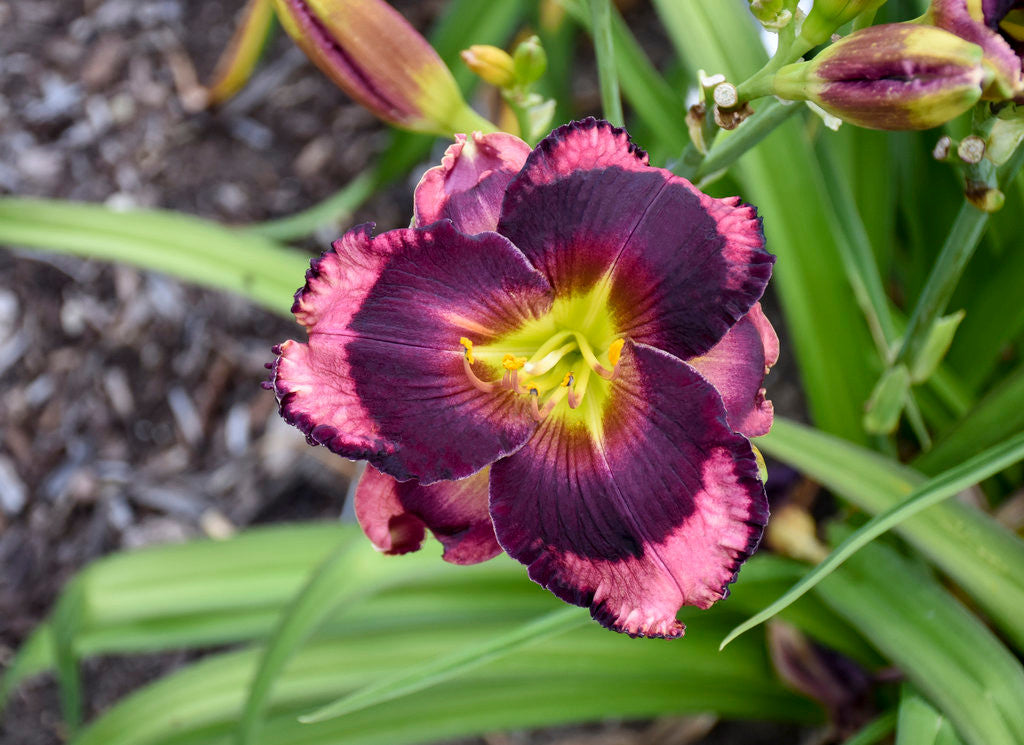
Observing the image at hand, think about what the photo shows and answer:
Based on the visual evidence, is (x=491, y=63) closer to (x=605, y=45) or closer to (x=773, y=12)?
(x=605, y=45)

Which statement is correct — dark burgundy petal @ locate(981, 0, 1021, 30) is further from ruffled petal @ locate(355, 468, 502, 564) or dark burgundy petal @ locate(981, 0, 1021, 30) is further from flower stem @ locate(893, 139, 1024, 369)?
ruffled petal @ locate(355, 468, 502, 564)

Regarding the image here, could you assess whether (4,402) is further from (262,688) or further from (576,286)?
(576,286)

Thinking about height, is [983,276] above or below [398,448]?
below

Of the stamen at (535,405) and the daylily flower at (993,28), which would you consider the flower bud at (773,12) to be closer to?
the daylily flower at (993,28)

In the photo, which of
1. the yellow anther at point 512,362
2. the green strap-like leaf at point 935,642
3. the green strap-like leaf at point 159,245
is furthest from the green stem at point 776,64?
the green strap-like leaf at point 159,245

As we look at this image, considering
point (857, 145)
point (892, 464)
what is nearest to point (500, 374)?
point (892, 464)

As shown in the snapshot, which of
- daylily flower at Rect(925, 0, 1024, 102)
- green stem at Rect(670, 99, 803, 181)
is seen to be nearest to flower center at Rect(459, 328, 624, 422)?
green stem at Rect(670, 99, 803, 181)
